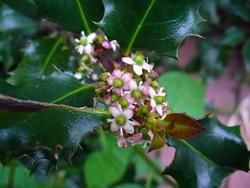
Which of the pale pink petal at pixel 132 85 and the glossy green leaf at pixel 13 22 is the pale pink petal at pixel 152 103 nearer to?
the pale pink petal at pixel 132 85

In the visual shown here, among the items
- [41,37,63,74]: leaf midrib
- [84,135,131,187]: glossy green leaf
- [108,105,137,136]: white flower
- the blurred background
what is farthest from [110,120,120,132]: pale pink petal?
[84,135,131,187]: glossy green leaf

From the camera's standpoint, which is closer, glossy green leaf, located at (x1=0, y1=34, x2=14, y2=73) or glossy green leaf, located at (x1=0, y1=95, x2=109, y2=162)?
glossy green leaf, located at (x1=0, y1=95, x2=109, y2=162)

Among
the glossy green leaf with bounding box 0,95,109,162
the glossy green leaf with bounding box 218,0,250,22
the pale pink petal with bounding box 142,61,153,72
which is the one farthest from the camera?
the glossy green leaf with bounding box 218,0,250,22

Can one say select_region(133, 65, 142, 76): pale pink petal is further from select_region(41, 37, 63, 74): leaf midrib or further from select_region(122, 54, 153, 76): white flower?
select_region(41, 37, 63, 74): leaf midrib

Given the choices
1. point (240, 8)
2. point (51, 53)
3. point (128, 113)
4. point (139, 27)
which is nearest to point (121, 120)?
point (128, 113)

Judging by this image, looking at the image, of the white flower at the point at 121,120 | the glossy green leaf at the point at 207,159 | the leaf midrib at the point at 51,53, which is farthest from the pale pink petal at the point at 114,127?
the leaf midrib at the point at 51,53

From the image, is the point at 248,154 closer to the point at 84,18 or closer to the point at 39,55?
the point at 84,18
